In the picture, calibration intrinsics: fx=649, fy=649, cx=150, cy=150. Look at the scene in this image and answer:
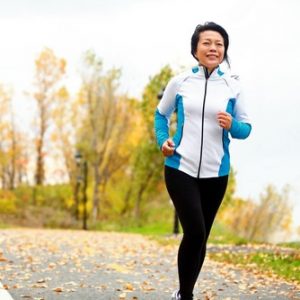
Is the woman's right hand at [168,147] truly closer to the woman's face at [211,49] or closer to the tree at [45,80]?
the woman's face at [211,49]

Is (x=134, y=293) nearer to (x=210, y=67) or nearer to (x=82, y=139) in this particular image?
(x=210, y=67)

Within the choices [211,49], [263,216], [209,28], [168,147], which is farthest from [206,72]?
[263,216]

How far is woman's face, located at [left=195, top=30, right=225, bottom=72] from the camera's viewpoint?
4566 millimetres

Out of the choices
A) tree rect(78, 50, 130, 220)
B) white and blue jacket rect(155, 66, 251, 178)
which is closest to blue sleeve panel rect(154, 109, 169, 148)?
white and blue jacket rect(155, 66, 251, 178)

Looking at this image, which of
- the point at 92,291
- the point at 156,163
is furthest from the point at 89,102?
the point at 92,291

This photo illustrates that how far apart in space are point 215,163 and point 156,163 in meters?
31.5

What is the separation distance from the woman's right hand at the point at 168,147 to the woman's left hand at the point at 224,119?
0.37 m

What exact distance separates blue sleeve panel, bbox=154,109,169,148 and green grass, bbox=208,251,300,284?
3871 millimetres

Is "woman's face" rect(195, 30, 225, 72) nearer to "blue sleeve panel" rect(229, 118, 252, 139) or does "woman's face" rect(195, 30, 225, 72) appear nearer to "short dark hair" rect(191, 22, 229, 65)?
"short dark hair" rect(191, 22, 229, 65)

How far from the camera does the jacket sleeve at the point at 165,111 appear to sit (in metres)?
4.62

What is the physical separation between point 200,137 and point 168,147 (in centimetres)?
23

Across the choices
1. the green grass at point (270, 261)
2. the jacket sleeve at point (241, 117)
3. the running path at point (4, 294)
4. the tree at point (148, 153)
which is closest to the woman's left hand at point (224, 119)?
the jacket sleeve at point (241, 117)

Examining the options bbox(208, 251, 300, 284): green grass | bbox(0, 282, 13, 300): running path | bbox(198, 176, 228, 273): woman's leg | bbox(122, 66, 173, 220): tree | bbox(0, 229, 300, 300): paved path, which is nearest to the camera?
bbox(198, 176, 228, 273): woman's leg

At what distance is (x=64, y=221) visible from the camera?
Answer: 4181 centimetres
